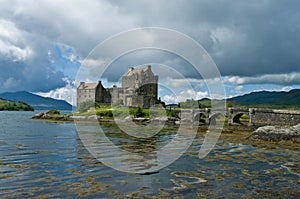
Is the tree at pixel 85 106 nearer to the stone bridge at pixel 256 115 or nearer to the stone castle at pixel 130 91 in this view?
the stone castle at pixel 130 91

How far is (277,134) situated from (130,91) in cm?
8939

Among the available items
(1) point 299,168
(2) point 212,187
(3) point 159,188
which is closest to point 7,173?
(3) point 159,188

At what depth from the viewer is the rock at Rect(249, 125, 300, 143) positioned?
35406 millimetres

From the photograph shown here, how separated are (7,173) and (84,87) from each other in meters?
125

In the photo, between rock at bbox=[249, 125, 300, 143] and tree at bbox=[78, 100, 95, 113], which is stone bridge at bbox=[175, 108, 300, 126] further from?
tree at bbox=[78, 100, 95, 113]

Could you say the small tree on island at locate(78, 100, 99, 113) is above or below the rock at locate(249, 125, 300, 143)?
above

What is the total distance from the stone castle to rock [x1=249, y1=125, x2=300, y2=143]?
8335 centimetres

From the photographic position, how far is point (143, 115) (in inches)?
3942

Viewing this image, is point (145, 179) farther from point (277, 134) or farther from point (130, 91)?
Result: point (130, 91)

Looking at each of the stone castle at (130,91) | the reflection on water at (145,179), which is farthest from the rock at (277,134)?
the stone castle at (130,91)

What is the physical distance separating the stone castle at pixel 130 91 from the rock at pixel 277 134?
83.3m

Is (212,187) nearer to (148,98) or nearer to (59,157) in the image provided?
(59,157)

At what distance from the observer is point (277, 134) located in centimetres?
3641

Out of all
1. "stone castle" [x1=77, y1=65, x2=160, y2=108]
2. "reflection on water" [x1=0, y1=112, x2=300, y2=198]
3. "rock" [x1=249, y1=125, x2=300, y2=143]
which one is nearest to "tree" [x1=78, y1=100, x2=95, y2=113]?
"stone castle" [x1=77, y1=65, x2=160, y2=108]
